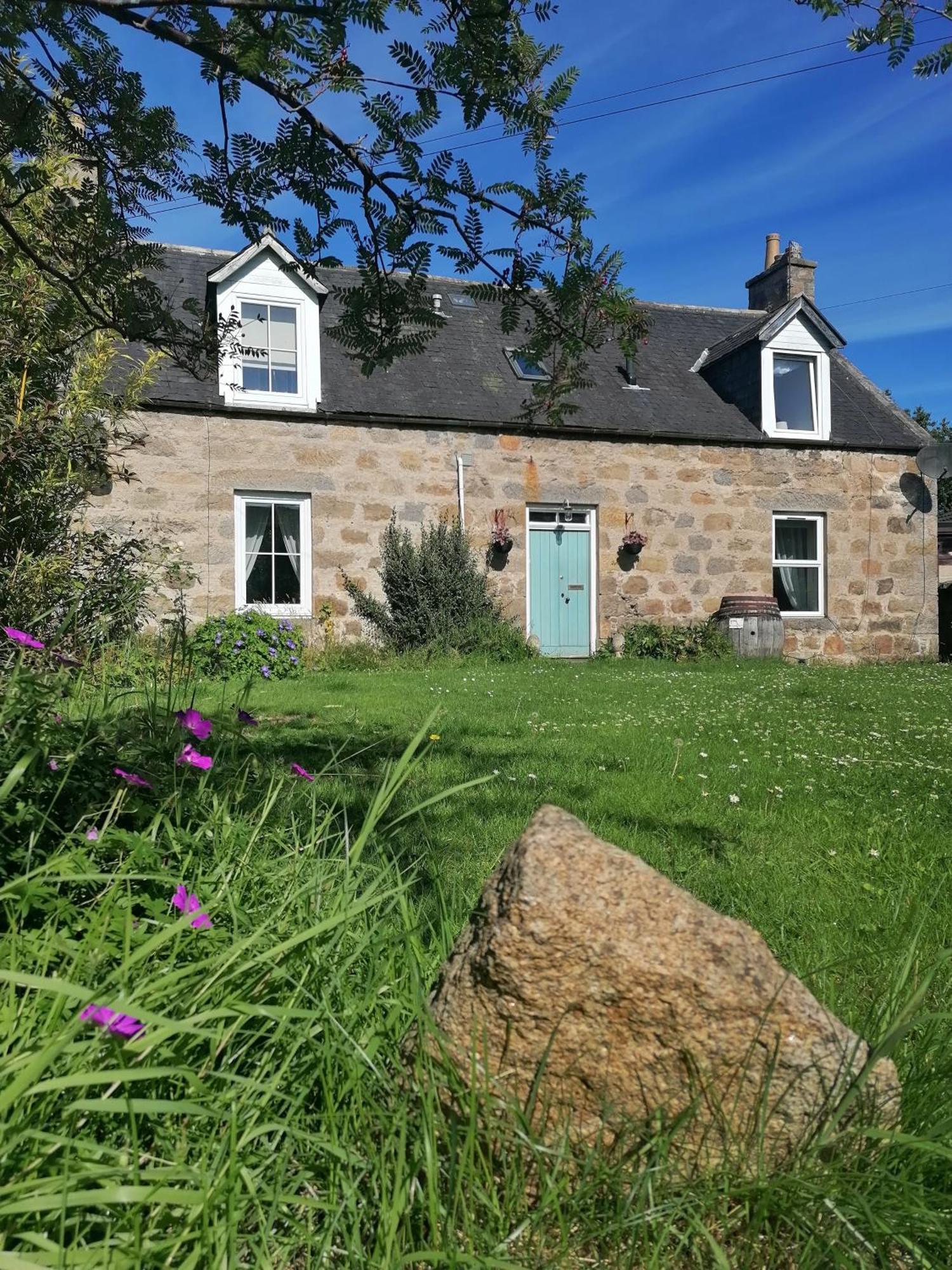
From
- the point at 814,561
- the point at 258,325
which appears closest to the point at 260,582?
the point at 258,325

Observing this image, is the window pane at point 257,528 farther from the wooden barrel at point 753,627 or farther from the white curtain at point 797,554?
the white curtain at point 797,554

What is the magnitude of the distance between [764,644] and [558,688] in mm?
6526

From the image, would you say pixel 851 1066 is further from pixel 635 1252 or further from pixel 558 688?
pixel 558 688

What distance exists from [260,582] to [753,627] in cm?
770

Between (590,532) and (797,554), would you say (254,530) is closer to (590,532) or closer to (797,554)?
(590,532)

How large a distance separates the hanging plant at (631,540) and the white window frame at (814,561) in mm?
2680

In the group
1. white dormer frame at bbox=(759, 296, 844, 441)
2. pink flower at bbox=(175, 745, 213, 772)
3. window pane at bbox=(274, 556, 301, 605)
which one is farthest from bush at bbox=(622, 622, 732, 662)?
pink flower at bbox=(175, 745, 213, 772)

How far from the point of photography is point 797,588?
49.8 ft

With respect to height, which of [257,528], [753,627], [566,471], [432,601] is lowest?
[753,627]

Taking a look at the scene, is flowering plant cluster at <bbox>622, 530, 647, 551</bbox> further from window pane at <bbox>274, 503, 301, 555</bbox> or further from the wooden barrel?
window pane at <bbox>274, 503, 301, 555</bbox>

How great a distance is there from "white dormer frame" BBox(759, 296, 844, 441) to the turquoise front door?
4200mm

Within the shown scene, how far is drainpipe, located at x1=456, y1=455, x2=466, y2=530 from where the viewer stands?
1312 cm

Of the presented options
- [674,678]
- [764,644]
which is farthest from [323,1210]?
[764,644]

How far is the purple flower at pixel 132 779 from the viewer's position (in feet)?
6.43
